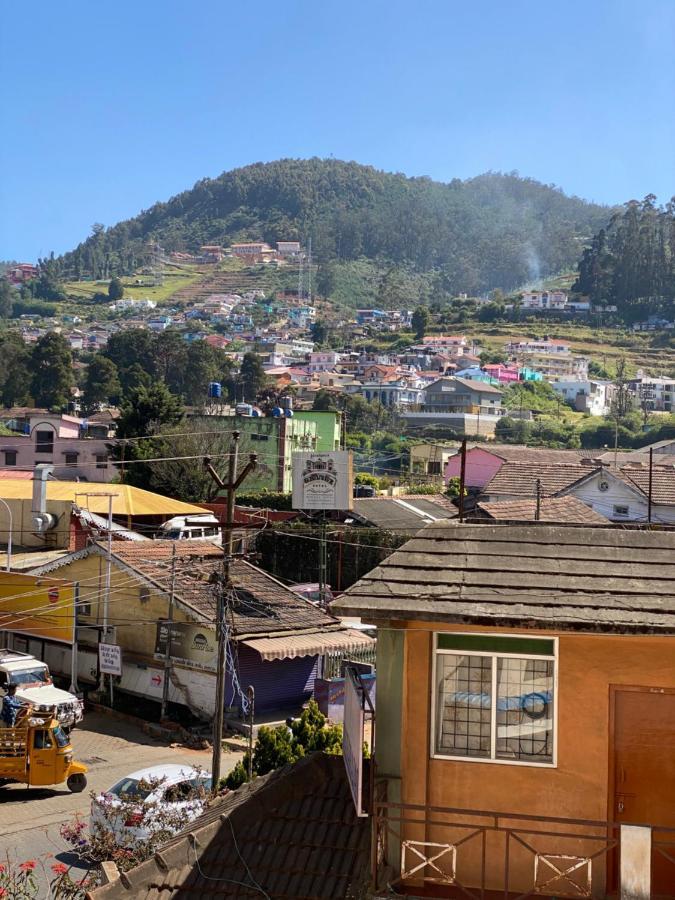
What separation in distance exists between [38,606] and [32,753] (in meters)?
7.49

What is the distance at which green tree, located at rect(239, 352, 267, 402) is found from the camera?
13425 centimetres

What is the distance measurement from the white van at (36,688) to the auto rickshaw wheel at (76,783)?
131 centimetres

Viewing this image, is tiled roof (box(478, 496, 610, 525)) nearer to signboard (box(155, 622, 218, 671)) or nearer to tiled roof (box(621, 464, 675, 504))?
tiled roof (box(621, 464, 675, 504))

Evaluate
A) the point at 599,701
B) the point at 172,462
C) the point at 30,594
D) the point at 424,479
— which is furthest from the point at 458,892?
the point at 424,479

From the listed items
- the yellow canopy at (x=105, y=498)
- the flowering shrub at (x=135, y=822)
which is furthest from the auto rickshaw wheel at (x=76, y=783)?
the yellow canopy at (x=105, y=498)

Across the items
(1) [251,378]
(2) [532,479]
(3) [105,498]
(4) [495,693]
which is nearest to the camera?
(4) [495,693]

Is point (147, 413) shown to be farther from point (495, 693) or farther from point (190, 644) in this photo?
point (495, 693)

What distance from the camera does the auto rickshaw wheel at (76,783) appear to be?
2055 centimetres

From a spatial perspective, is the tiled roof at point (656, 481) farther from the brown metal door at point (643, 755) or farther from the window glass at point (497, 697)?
the window glass at point (497, 697)

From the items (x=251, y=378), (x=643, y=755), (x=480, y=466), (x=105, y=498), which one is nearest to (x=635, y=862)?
(x=643, y=755)

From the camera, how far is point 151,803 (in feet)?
50.5

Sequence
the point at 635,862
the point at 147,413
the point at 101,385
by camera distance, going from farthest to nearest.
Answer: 1. the point at 101,385
2. the point at 147,413
3. the point at 635,862

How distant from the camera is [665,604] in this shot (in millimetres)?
7680

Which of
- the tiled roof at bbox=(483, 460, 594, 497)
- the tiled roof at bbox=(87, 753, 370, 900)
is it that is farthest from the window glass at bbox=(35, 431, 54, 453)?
the tiled roof at bbox=(87, 753, 370, 900)
